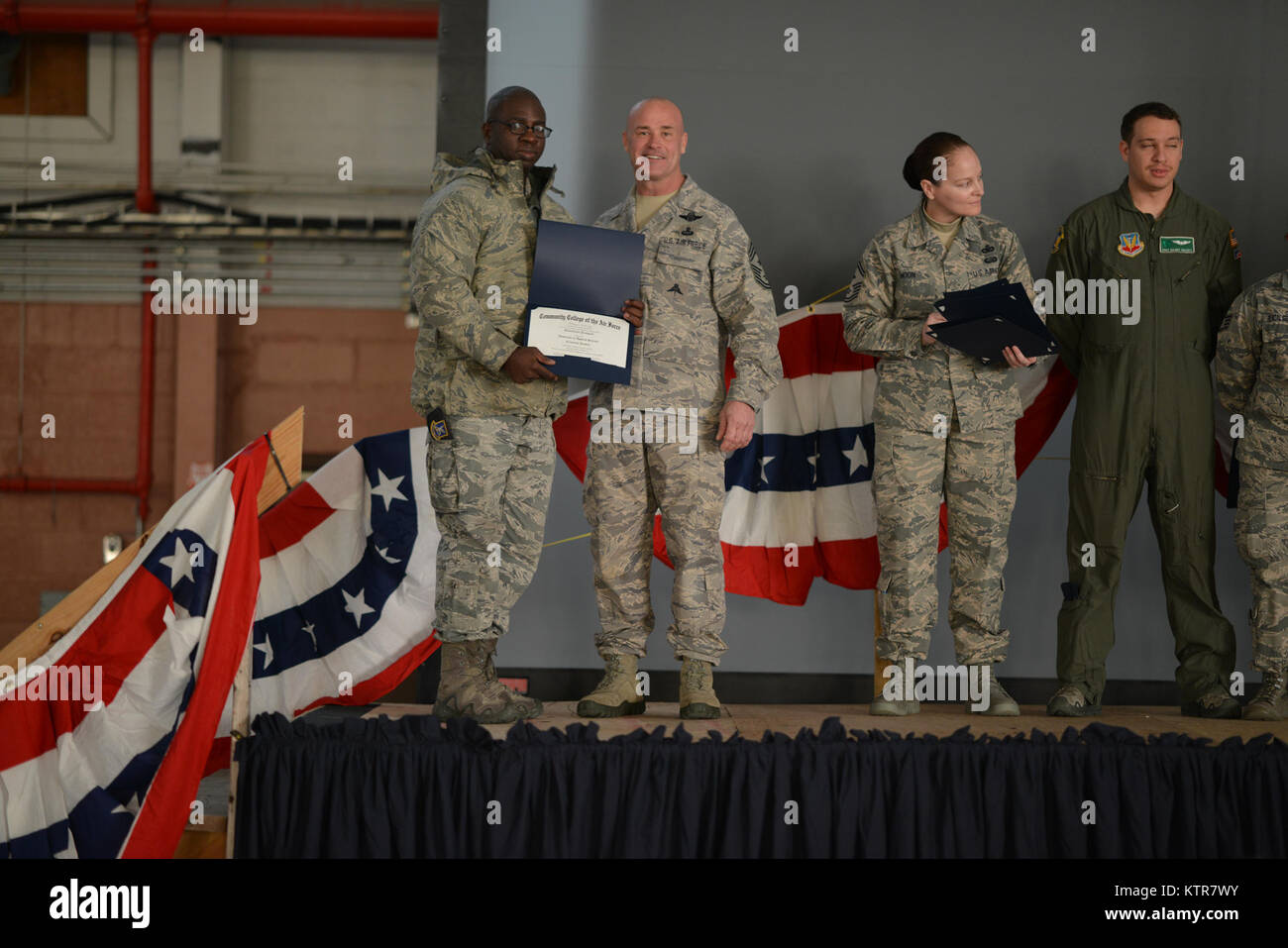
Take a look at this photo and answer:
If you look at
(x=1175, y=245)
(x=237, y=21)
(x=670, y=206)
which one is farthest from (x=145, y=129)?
(x=1175, y=245)

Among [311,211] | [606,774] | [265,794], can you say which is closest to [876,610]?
[606,774]

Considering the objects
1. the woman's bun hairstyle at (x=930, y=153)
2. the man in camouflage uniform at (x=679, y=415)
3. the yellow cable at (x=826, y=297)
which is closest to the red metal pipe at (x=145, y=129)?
the yellow cable at (x=826, y=297)

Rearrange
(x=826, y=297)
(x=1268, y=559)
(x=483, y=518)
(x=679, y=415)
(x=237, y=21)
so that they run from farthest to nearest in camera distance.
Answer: (x=237, y=21) < (x=826, y=297) < (x=1268, y=559) < (x=679, y=415) < (x=483, y=518)

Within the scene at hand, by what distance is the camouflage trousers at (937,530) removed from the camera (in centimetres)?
314

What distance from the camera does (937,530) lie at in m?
3.16

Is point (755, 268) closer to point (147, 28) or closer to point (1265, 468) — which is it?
point (1265, 468)

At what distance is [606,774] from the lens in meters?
2.46

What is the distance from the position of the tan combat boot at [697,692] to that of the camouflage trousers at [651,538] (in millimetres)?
27

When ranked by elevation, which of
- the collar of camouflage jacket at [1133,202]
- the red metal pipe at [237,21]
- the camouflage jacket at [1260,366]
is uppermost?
the red metal pipe at [237,21]

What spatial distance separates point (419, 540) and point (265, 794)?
1.10m

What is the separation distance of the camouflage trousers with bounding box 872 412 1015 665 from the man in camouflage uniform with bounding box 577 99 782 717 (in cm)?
46

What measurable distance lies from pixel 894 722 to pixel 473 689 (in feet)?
3.45

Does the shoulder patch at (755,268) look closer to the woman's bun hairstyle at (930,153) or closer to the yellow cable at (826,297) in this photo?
the woman's bun hairstyle at (930,153)
